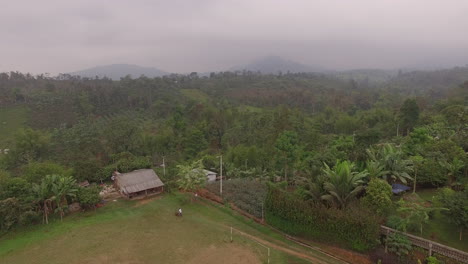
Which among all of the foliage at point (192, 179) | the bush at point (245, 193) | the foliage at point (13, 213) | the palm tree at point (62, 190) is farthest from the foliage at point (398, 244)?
the foliage at point (13, 213)

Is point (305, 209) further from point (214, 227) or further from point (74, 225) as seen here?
point (74, 225)

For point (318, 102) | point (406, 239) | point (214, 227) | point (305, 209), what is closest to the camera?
point (406, 239)

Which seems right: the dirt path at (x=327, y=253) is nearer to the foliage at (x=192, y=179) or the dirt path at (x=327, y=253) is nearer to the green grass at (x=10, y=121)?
the foliage at (x=192, y=179)

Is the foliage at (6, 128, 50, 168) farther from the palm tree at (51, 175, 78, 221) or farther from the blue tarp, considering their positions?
the blue tarp

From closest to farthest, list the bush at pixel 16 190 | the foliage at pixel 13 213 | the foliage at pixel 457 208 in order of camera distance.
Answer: the foliage at pixel 457 208, the foliage at pixel 13 213, the bush at pixel 16 190

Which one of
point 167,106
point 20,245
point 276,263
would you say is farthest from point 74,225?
point 167,106
